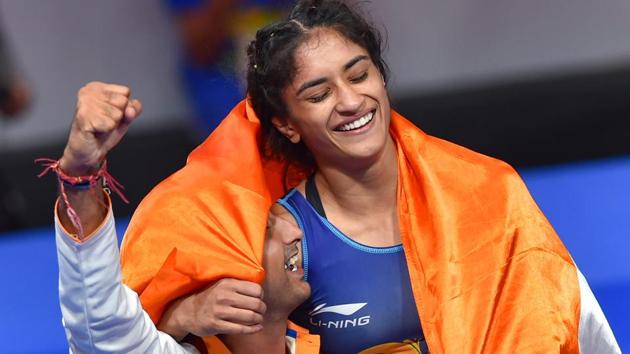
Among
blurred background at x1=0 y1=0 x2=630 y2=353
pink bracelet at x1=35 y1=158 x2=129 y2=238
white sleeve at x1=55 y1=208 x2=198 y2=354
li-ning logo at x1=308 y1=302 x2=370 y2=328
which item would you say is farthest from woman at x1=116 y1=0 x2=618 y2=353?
blurred background at x1=0 y1=0 x2=630 y2=353

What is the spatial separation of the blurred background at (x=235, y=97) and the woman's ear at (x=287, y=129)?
4.76ft

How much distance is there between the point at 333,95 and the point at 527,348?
449 millimetres

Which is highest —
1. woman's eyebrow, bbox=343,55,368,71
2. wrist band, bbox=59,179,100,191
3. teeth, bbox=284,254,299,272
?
woman's eyebrow, bbox=343,55,368,71

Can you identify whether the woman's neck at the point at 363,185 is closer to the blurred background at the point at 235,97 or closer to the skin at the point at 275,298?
the skin at the point at 275,298

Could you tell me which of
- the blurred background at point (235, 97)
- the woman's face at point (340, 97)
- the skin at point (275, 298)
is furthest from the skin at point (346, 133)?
the blurred background at point (235, 97)

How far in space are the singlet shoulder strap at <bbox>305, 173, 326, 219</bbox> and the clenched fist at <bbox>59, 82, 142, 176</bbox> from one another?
0.49m

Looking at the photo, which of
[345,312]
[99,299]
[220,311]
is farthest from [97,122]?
[345,312]

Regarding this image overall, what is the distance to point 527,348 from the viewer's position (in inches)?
69.3

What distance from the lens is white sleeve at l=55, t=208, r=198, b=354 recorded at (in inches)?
58.7

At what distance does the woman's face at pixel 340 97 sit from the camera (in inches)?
69.1

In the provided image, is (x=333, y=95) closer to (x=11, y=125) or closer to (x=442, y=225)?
(x=442, y=225)

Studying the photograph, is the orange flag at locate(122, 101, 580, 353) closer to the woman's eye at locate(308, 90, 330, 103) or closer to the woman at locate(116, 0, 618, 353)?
the woman at locate(116, 0, 618, 353)

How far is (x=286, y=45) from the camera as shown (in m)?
1.79

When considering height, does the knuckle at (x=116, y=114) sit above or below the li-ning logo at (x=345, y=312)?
above
